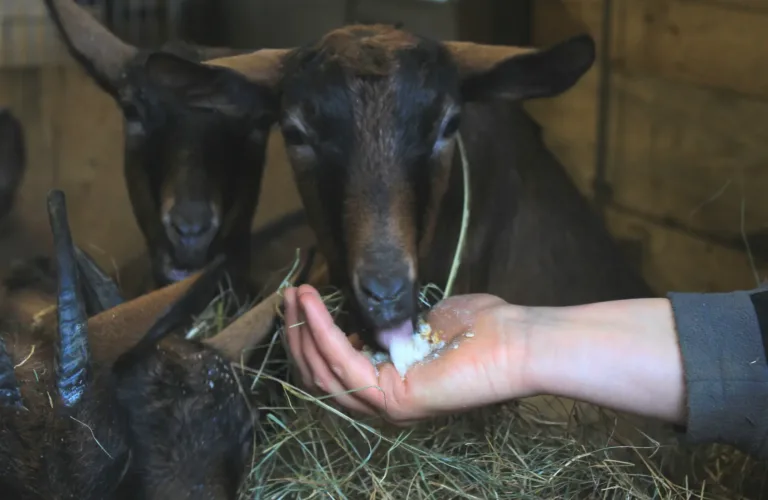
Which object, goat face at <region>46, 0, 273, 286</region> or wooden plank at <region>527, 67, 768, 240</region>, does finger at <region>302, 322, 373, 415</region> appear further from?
wooden plank at <region>527, 67, 768, 240</region>

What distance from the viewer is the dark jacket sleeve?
1.84 metres

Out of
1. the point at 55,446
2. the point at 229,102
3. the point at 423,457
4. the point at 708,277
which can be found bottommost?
the point at 708,277

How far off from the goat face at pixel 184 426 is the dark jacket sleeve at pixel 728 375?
109 centimetres

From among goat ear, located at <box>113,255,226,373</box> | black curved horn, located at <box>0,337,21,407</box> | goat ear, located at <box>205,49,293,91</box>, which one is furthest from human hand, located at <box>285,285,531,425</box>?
goat ear, located at <box>205,49,293,91</box>

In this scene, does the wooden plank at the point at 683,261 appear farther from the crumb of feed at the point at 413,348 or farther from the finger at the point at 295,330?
the finger at the point at 295,330

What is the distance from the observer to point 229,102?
2.61 meters

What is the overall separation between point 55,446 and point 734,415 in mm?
1460

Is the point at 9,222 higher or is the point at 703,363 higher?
the point at 703,363

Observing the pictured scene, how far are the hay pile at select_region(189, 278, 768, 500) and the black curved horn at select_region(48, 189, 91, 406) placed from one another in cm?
46

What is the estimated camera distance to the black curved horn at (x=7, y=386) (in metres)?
2.02

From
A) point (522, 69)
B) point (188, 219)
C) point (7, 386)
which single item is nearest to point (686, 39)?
point (522, 69)

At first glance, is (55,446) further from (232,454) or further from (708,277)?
(708,277)

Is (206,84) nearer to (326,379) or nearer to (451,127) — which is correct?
(451,127)

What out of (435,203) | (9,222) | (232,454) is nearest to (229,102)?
(435,203)
